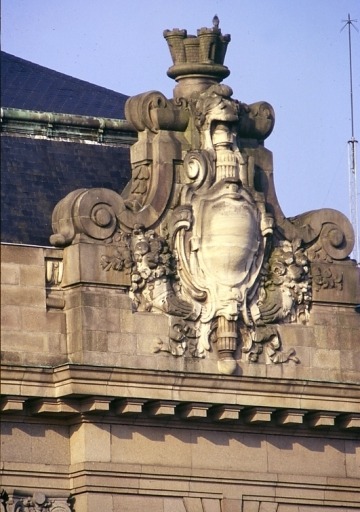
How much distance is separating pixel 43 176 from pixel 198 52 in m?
3.58

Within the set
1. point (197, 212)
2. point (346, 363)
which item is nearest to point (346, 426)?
point (346, 363)

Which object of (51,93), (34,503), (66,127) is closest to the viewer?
(34,503)

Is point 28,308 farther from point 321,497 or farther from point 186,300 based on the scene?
point 321,497

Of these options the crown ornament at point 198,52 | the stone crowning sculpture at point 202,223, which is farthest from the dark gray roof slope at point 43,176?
the crown ornament at point 198,52

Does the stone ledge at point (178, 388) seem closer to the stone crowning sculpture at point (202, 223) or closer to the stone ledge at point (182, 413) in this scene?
the stone ledge at point (182, 413)

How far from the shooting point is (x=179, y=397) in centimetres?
5659

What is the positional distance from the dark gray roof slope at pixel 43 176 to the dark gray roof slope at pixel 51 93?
1502mm

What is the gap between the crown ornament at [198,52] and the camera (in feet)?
192

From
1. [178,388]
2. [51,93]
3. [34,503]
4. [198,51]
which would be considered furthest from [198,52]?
[34,503]

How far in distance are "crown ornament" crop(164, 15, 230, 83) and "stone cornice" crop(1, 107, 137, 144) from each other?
2.17 m

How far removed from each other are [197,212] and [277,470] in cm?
484

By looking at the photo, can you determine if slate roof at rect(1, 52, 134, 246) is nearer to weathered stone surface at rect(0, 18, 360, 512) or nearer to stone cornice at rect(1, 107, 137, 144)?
stone cornice at rect(1, 107, 137, 144)

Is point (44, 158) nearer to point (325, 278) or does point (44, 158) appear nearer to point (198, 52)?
point (198, 52)

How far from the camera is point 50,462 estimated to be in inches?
2221
